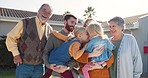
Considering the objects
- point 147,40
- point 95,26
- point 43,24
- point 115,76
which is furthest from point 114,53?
point 147,40

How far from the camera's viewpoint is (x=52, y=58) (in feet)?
12.6

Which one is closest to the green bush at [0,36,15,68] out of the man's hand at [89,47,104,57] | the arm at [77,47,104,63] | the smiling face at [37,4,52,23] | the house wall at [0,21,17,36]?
the house wall at [0,21,17,36]

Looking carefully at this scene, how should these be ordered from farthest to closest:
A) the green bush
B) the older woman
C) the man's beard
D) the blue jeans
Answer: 1. the green bush
2. the blue jeans
3. the man's beard
4. the older woman

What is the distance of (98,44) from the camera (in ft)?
11.7

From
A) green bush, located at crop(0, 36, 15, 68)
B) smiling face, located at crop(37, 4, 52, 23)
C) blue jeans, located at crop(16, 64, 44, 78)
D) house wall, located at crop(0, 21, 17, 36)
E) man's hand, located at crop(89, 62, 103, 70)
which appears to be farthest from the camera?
house wall, located at crop(0, 21, 17, 36)

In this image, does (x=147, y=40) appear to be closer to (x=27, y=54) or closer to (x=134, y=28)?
(x=134, y=28)

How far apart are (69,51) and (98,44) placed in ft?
1.44

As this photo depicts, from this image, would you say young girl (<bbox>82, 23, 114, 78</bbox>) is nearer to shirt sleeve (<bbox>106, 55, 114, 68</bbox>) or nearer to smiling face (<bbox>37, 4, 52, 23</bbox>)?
shirt sleeve (<bbox>106, 55, 114, 68</bbox>)

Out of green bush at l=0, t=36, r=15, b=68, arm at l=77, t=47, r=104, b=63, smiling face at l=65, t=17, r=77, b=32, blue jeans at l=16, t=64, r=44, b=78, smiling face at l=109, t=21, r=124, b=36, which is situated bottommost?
green bush at l=0, t=36, r=15, b=68

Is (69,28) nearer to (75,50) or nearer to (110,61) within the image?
(75,50)

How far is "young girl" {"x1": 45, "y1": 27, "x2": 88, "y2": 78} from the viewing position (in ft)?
11.7

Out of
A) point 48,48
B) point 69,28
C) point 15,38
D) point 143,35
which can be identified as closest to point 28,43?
point 15,38

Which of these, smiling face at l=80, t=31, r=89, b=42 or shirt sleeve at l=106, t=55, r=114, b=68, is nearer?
smiling face at l=80, t=31, r=89, b=42

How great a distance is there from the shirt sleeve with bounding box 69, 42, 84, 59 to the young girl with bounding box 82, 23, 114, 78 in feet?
0.44
